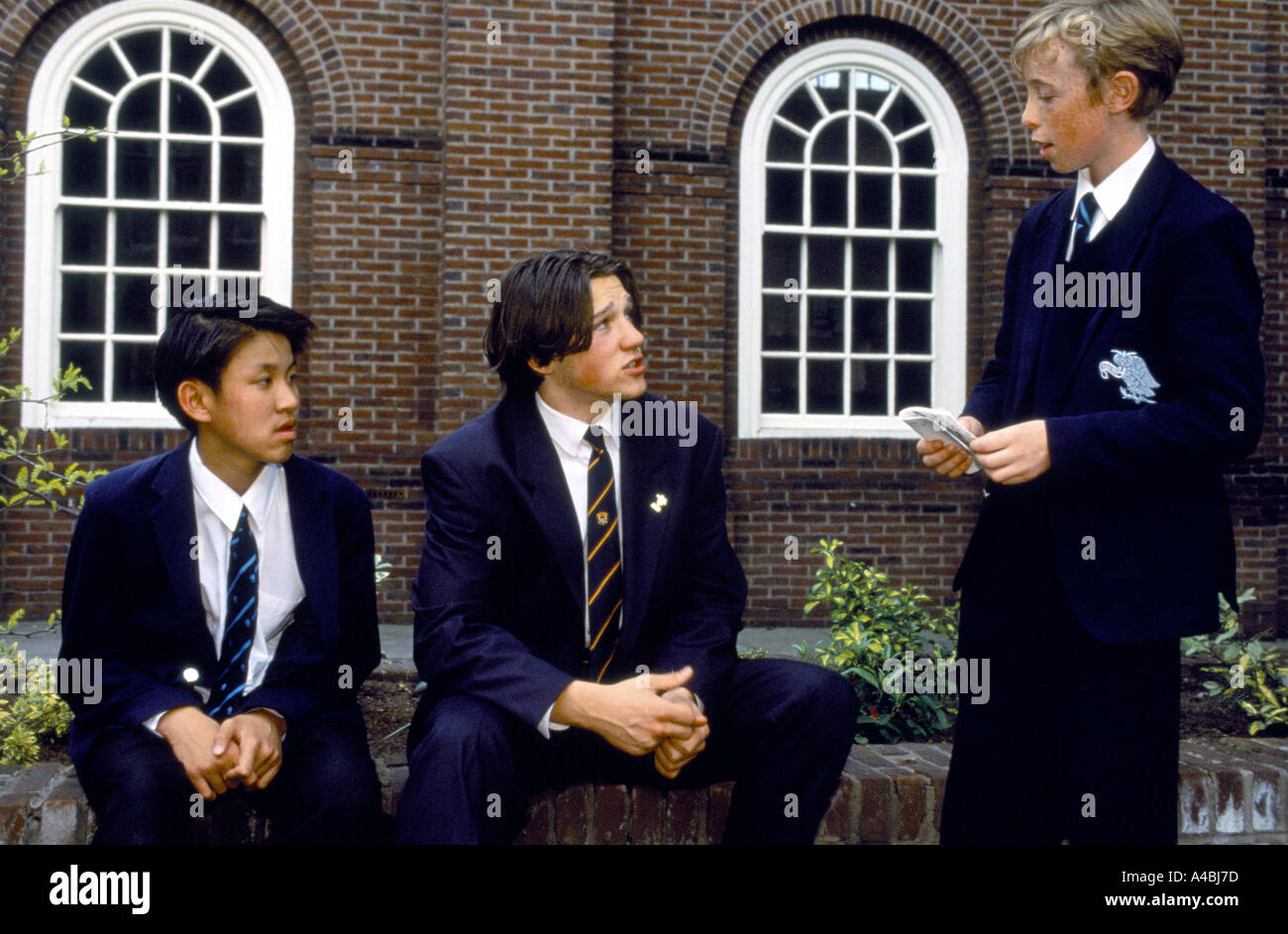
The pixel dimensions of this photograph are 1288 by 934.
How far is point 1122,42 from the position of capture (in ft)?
7.27

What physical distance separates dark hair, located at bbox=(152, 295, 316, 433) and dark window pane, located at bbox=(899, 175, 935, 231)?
629cm

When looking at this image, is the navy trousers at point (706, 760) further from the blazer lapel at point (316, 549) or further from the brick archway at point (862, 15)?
the brick archway at point (862, 15)

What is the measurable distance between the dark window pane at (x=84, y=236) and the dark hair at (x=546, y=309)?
18.5ft

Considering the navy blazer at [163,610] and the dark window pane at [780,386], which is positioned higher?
the dark window pane at [780,386]

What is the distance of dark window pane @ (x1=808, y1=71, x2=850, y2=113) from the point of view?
817 cm

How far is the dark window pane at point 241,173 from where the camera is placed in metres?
7.57

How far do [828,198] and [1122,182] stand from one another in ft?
19.9

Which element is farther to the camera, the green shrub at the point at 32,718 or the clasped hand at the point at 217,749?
the green shrub at the point at 32,718

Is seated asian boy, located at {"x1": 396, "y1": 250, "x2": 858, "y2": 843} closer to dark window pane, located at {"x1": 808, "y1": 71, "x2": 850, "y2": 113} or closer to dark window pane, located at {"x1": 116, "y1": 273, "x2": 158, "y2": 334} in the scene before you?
dark window pane, located at {"x1": 116, "y1": 273, "x2": 158, "y2": 334}

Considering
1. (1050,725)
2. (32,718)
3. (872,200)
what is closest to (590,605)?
(1050,725)

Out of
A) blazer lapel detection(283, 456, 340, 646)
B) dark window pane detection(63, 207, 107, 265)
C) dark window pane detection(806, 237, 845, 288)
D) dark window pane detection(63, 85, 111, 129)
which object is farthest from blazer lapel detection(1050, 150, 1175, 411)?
dark window pane detection(63, 85, 111, 129)

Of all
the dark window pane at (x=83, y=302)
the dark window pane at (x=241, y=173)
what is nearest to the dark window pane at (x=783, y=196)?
the dark window pane at (x=241, y=173)

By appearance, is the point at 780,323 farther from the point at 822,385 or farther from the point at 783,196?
the point at 783,196
